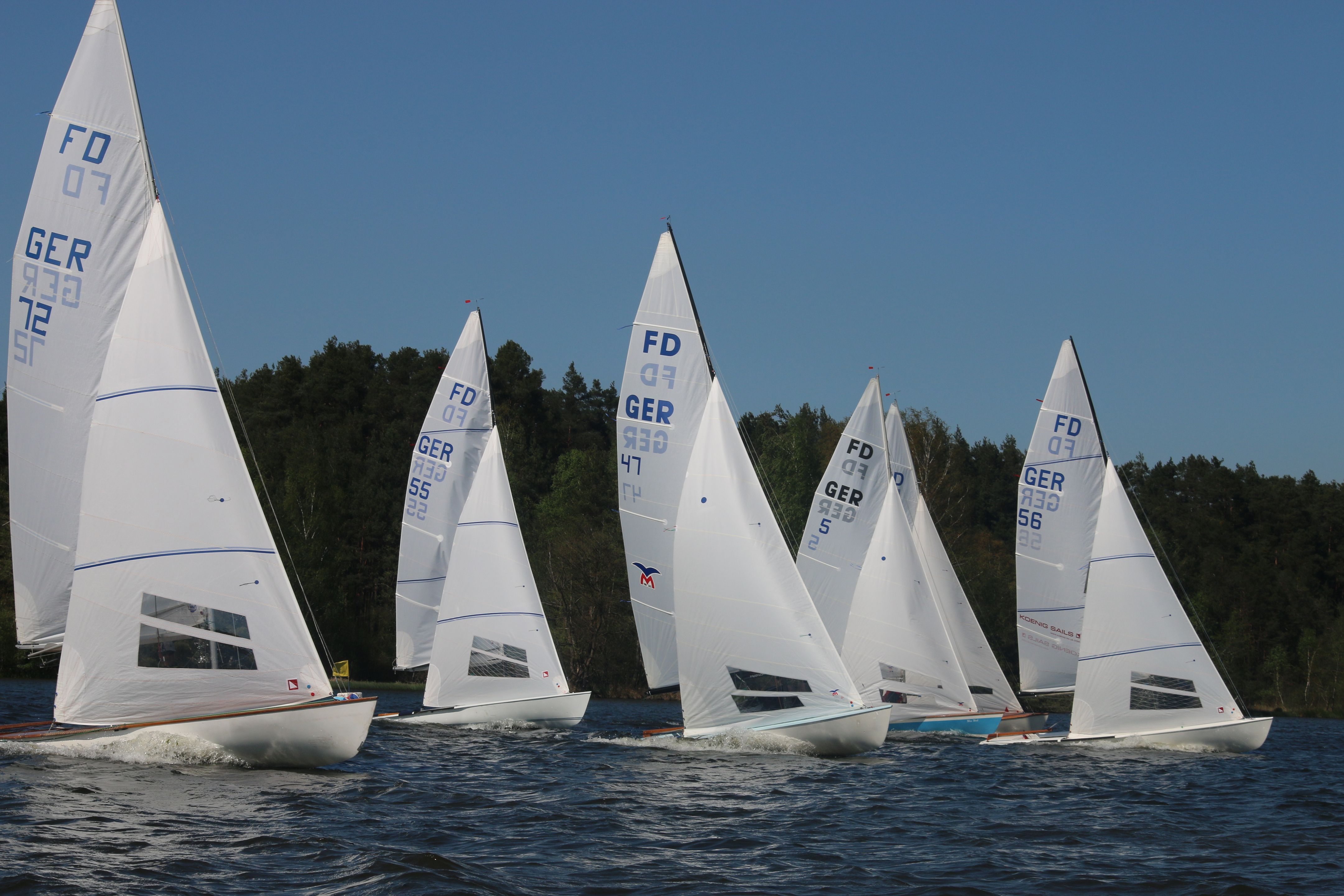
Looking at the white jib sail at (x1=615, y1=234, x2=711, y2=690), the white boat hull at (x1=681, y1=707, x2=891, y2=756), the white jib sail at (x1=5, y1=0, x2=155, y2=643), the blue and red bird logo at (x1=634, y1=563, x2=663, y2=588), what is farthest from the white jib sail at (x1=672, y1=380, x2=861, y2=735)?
the white jib sail at (x1=5, y1=0, x2=155, y2=643)

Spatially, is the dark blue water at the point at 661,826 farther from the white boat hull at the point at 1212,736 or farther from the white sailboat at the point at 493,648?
the white sailboat at the point at 493,648

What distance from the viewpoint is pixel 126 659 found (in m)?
14.9

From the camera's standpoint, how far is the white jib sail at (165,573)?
1490cm

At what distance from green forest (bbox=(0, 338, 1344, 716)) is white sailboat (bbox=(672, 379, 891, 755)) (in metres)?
28.5

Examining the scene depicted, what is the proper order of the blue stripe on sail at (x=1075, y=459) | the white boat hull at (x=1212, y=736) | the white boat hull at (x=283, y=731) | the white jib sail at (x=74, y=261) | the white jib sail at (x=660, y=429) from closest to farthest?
1. the white boat hull at (x=283, y=731)
2. the white jib sail at (x=74, y=261)
3. the white boat hull at (x=1212, y=736)
4. the white jib sail at (x=660, y=429)
5. the blue stripe on sail at (x=1075, y=459)

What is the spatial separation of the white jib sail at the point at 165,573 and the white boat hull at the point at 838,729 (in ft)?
23.2

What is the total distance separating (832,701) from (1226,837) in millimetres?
6611

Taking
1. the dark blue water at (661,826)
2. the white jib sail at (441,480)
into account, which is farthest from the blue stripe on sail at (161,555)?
the white jib sail at (441,480)

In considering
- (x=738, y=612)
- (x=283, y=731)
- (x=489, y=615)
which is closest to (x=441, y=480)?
(x=489, y=615)

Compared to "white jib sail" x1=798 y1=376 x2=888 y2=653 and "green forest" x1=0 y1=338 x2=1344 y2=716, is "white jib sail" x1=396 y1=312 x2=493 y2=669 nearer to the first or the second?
"white jib sail" x1=798 y1=376 x2=888 y2=653

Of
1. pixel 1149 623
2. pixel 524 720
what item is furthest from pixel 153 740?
pixel 1149 623

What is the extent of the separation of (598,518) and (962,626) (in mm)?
32537

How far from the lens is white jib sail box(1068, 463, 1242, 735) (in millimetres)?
21797

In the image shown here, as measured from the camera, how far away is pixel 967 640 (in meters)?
29.5
